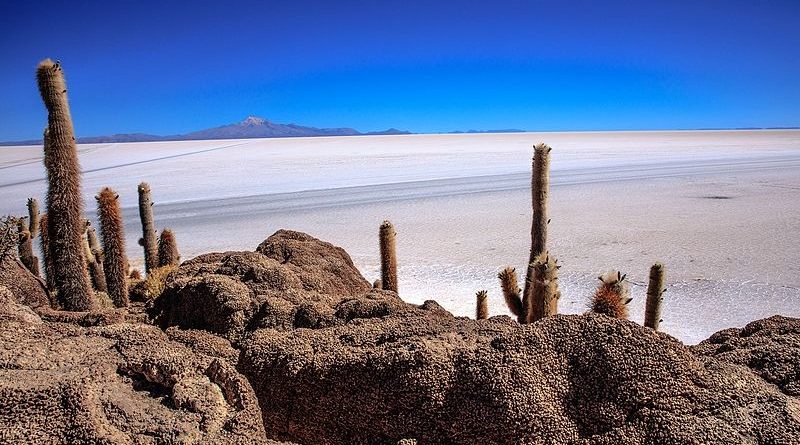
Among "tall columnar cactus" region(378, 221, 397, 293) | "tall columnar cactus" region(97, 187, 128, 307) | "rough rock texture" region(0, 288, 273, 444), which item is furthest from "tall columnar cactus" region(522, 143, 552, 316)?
"rough rock texture" region(0, 288, 273, 444)

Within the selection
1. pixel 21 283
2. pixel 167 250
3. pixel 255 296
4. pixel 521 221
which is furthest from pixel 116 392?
pixel 521 221

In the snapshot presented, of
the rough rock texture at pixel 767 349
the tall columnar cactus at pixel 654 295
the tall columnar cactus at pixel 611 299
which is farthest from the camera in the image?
the tall columnar cactus at pixel 654 295

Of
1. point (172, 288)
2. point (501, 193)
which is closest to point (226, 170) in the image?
point (501, 193)

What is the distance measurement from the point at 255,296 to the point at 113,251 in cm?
404

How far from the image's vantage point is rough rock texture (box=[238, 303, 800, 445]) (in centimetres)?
219

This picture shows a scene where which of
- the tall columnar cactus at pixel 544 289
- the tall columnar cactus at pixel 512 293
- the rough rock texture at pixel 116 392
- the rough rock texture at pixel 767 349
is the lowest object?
the tall columnar cactus at pixel 512 293

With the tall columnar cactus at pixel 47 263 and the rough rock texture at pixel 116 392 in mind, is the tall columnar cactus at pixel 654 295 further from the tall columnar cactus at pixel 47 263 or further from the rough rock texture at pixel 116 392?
the tall columnar cactus at pixel 47 263

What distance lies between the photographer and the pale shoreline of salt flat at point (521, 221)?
11055 millimetres

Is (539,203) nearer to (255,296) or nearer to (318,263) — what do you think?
(318,263)

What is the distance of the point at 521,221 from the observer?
19531 mm

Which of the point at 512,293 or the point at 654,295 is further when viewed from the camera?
the point at 512,293

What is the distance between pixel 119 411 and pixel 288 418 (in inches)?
28.8

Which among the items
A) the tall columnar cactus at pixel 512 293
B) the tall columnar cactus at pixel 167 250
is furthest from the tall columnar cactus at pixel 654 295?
the tall columnar cactus at pixel 167 250

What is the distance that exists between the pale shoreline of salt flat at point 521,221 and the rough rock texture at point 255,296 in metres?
4.43
